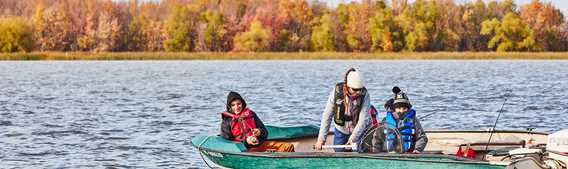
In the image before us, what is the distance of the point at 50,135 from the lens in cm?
2352

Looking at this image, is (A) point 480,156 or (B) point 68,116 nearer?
(A) point 480,156

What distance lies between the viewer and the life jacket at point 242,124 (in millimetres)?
13359

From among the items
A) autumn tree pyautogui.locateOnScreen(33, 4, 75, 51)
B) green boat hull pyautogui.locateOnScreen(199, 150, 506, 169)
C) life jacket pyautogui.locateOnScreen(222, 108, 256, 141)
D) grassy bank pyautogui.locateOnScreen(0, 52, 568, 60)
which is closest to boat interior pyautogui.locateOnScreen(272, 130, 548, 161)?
life jacket pyautogui.locateOnScreen(222, 108, 256, 141)

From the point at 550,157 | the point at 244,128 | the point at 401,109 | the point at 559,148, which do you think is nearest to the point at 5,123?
the point at 244,128

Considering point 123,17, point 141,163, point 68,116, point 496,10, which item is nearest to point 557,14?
point 496,10

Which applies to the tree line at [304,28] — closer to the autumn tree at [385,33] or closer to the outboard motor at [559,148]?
the autumn tree at [385,33]

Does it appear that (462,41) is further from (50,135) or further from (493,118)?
(50,135)

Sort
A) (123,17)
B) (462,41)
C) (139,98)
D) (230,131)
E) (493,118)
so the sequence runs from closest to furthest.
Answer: (230,131), (493,118), (139,98), (462,41), (123,17)

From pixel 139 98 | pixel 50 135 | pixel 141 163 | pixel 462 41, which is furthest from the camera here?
pixel 462 41

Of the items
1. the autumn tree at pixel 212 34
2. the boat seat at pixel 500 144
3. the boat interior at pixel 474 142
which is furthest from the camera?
the autumn tree at pixel 212 34

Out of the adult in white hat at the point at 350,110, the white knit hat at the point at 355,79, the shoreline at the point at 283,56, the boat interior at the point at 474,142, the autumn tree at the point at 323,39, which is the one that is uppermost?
the white knit hat at the point at 355,79

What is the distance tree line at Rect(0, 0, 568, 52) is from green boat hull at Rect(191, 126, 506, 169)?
94.1 m

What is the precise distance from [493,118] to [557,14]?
91.4 meters

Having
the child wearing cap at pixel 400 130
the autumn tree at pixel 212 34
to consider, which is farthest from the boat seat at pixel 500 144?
the autumn tree at pixel 212 34
